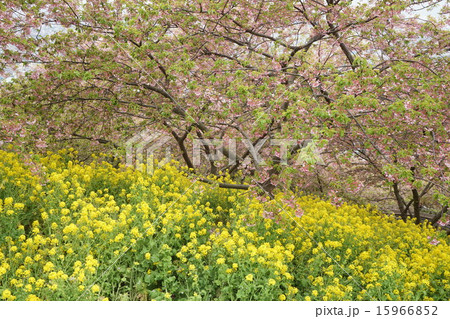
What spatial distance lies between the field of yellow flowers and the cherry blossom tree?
82cm

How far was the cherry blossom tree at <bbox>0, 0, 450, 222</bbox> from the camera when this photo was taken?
604 centimetres

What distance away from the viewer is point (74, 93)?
8.28 metres

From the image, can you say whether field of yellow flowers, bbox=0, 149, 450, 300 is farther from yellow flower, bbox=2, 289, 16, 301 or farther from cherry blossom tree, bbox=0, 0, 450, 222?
cherry blossom tree, bbox=0, 0, 450, 222

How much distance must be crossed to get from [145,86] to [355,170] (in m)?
5.39

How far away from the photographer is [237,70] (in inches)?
229

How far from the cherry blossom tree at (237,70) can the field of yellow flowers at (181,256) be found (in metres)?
0.82

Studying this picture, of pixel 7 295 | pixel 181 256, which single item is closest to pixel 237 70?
pixel 181 256

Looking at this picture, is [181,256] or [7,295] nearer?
[7,295]

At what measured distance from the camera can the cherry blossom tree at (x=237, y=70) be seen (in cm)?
604

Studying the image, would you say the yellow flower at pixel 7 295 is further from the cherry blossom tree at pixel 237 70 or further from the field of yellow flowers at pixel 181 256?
the cherry blossom tree at pixel 237 70

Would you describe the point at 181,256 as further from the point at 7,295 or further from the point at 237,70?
the point at 237,70

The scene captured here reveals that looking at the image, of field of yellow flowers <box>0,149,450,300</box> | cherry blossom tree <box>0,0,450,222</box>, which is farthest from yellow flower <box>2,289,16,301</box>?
cherry blossom tree <box>0,0,450,222</box>

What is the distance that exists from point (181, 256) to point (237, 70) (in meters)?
2.89

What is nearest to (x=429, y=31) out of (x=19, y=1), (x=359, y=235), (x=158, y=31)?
(x=359, y=235)
